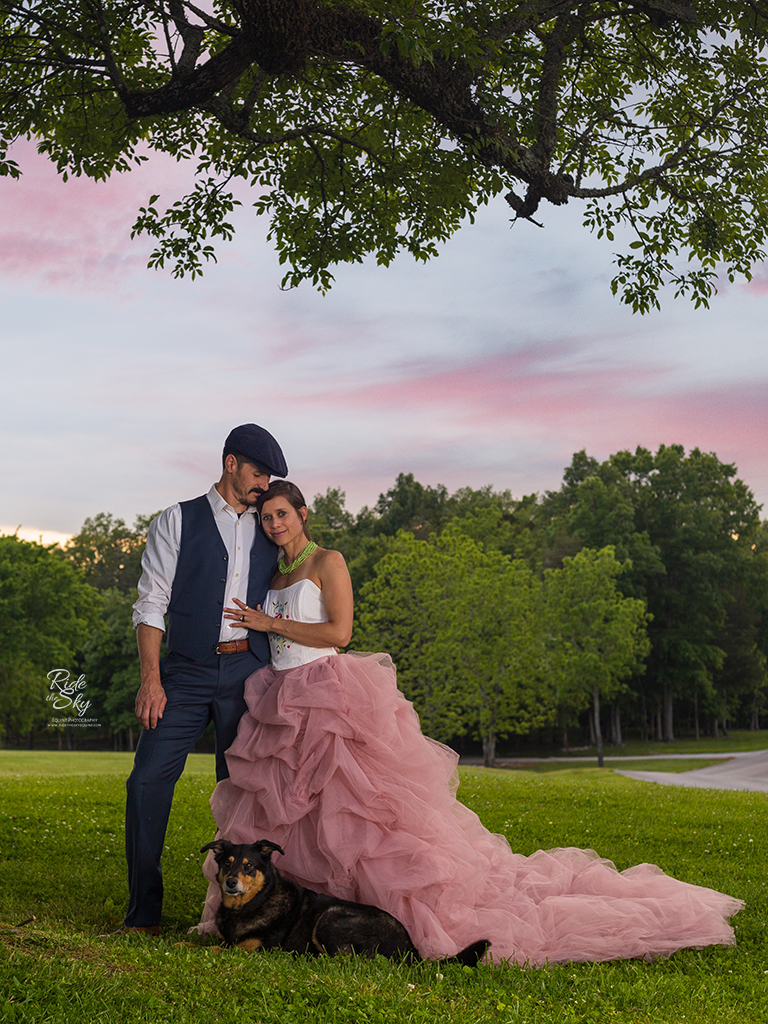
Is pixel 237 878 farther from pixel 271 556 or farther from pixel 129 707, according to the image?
pixel 129 707

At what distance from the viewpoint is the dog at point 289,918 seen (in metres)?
5.30

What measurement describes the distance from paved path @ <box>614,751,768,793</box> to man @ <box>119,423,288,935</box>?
83.2 ft

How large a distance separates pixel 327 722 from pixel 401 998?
76.3 inches

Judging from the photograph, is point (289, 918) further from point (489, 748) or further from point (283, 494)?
point (489, 748)

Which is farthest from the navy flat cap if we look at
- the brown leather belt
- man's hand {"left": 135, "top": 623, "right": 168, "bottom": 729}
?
man's hand {"left": 135, "top": 623, "right": 168, "bottom": 729}

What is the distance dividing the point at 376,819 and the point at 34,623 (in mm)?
46408

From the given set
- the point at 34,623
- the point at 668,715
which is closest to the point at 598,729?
the point at 668,715

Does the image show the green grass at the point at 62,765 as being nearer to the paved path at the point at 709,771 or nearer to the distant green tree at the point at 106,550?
the paved path at the point at 709,771

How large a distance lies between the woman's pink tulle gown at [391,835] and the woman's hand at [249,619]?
188 millimetres

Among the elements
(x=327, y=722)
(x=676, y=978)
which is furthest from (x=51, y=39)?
(x=676, y=978)

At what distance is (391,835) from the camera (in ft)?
18.9

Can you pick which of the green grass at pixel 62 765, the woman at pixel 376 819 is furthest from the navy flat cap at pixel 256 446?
the green grass at pixel 62 765

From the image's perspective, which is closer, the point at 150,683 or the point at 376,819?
the point at 376,819

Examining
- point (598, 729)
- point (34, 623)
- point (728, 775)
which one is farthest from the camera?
point (34, 623)
